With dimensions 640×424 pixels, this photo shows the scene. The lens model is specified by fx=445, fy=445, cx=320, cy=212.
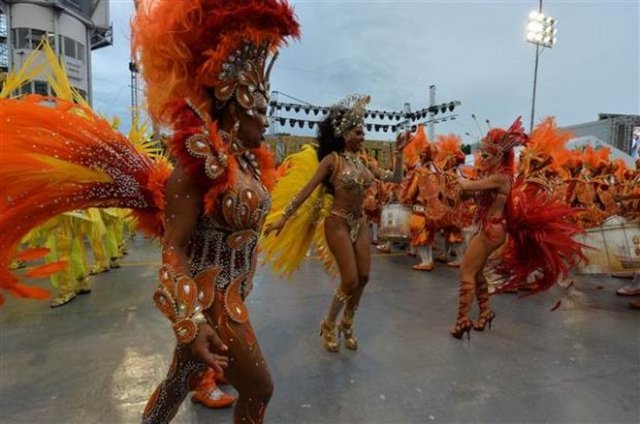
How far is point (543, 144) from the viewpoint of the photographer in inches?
254

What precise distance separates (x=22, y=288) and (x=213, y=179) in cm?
77

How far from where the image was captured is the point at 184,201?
1.62m

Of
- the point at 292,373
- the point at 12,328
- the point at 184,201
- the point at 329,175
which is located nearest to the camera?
the point at 184,201

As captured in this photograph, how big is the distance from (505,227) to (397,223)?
11.3 feet

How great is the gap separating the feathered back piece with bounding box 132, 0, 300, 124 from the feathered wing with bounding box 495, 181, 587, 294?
3446 mm

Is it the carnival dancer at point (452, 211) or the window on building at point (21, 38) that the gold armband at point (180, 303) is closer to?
the carnival dancer at point (452, 211)

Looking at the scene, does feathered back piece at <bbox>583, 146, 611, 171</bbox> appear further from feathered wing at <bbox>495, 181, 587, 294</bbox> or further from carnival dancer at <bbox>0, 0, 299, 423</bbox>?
carnival dancer at <bbox>0, 0, 299, 423</bbox>

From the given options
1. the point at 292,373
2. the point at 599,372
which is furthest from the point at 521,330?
the point at 292,373

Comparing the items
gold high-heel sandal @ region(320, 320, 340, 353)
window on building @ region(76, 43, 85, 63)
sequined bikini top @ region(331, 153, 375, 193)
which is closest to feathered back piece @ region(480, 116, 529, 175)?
sequined bikini top @ region(331, 153, 375, 193)

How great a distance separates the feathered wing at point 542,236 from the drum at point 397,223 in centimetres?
321

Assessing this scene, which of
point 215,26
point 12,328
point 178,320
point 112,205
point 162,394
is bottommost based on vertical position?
point 12,328

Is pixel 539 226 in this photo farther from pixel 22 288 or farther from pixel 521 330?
pixel 22 288

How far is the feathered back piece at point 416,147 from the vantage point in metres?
7.77

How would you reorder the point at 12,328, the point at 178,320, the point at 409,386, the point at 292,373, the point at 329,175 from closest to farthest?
the point at 178,320 < the point at 409,386 < the point at 292,373 < the point at 329,175 < the point at 12,328
